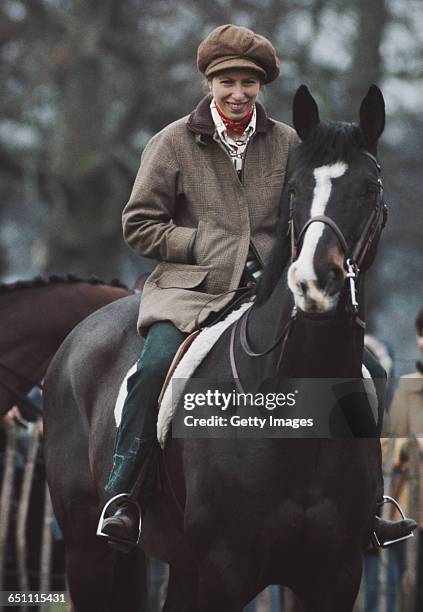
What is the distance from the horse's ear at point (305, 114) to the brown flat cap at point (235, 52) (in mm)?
685

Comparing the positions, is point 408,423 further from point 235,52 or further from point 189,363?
point 235,52

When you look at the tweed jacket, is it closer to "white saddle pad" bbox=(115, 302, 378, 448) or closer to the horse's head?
"white saddle pad" bbox=(115, 302, 378, 448)

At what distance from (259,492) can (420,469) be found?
4.14m

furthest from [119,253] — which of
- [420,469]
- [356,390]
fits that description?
[356,390]

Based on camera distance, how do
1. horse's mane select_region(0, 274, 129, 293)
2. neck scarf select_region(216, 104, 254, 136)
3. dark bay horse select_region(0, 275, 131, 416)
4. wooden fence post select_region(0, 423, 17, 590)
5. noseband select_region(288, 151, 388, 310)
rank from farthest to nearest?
wooden fence post select_region(0, 423, 17, 590), horse's mane select_region(0, 274, 129, 293), dark bay horse select_region(0, 275, 131, 416), neck scarf select_region(216, 104, 254, 136), noseband select_region(288, 151, 388, 310)

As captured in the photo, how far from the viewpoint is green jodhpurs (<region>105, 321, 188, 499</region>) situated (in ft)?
18.4

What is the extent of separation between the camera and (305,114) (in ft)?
16.6

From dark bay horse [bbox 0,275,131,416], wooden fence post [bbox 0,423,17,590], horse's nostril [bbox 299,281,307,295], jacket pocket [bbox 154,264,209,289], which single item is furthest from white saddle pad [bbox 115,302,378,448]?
wooden fence post [bbox 0,423,17,590]

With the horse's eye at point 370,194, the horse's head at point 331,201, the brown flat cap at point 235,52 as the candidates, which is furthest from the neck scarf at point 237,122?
the horse's eye at point 370,194

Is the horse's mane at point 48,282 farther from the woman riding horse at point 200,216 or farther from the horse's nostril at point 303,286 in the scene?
the horse's nostril at point 303,286

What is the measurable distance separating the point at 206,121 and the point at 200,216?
433 millimetres

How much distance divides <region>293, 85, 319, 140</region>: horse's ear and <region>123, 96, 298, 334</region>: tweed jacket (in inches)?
30.9

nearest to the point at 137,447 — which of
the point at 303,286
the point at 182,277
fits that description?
the point at 182,277

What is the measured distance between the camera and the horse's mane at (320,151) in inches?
192
